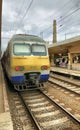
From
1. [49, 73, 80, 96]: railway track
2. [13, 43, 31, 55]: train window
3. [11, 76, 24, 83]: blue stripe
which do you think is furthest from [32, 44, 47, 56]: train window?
[49, 73, 80, 96]: railway track

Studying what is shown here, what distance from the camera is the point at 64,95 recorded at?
371 inches

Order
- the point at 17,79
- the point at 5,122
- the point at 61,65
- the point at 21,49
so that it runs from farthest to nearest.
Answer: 1. the point at 61,65
2. the point at 21,49
3. the point at 17,79
4. the point at 5,122

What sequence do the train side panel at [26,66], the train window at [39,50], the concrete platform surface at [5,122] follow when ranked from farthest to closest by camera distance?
the train window at [39,50] < the train side panel at [26,66] < the concrete platform surface at [5,122]

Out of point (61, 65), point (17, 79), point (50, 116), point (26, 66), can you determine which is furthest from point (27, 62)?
point (61, 65)

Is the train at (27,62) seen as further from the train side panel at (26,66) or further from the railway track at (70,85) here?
the railway track at (70,85)

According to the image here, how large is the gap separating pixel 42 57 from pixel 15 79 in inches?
76.3

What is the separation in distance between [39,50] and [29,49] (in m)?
0.59

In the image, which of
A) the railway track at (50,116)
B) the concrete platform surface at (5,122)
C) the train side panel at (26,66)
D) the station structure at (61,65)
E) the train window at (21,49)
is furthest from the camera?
the train window at (21,49)

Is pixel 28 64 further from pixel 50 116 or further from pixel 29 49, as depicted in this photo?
pixel 50 116

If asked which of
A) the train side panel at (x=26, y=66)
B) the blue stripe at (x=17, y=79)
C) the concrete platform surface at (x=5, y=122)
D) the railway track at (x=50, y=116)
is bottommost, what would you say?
the railway track at (x=50, y=116)

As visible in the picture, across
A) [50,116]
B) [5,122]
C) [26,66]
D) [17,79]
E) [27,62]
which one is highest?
[27,62]

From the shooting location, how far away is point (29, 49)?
10188 millimetres

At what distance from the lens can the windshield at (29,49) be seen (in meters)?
9.92

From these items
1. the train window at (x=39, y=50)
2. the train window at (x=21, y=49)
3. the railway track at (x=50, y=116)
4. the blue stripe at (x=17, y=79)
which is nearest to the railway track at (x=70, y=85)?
the railway track at (x=50, y=116)
